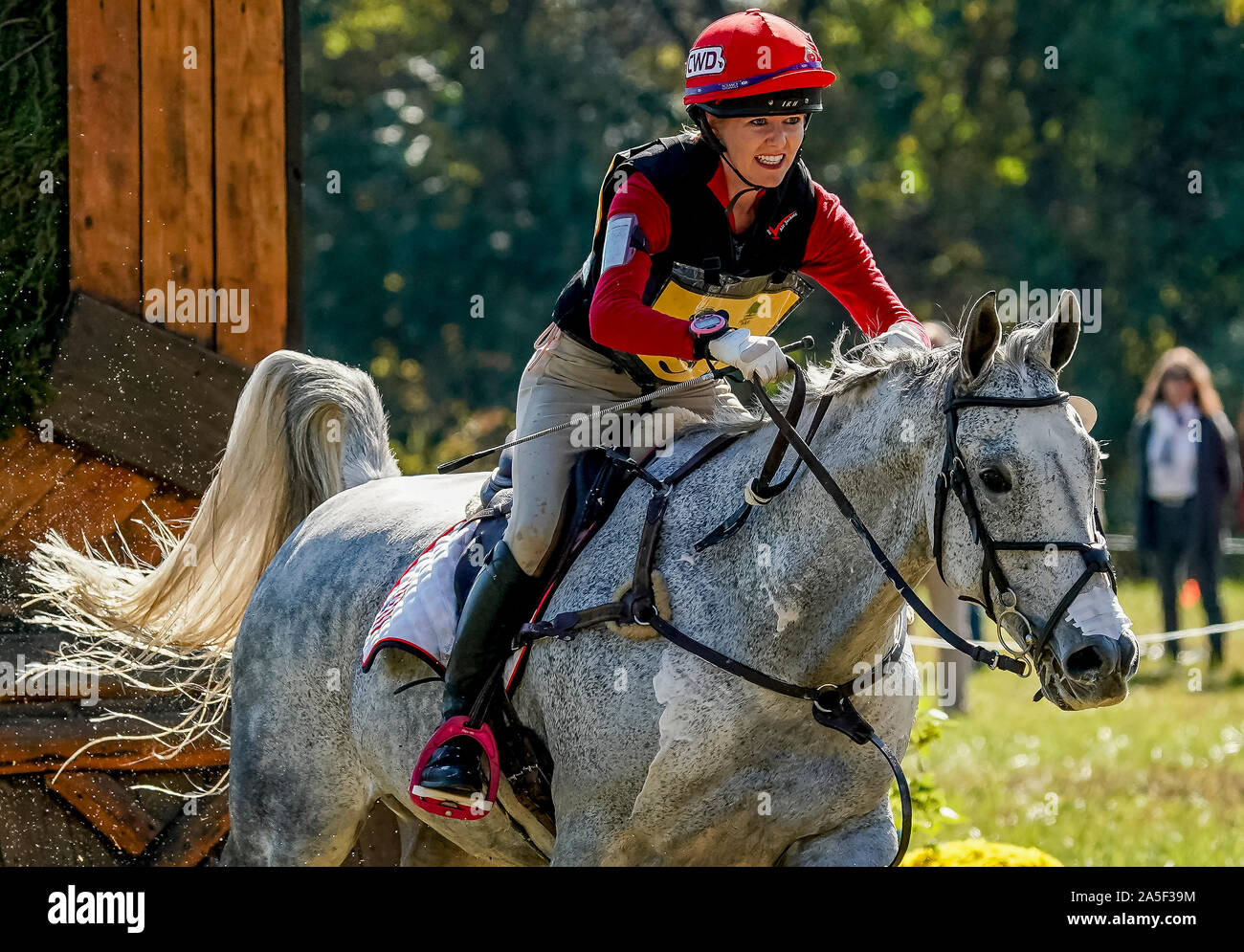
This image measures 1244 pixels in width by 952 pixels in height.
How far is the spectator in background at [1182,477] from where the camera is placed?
12953 millimetres

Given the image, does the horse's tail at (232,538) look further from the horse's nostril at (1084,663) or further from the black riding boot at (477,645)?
the horse's nostril at (1084,663)

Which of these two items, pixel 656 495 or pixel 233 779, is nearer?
pixel 656 495

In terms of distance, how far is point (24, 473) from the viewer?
21.0 ft

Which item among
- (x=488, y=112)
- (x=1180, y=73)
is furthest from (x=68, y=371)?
(x=1180, y=73)

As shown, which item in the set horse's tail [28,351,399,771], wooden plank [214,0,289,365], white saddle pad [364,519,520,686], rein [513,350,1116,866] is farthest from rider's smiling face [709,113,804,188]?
wooden plank [214,0,289,365]

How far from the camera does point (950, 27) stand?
26016 mm

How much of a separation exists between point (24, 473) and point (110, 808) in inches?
51.5

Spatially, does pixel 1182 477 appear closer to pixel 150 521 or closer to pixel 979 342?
pixel 150 521

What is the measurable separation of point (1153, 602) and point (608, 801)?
49.3ft

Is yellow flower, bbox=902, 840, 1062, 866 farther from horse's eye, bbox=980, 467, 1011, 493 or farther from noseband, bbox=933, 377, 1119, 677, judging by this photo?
horse's eye, bbox=980, 467, 1011, 493

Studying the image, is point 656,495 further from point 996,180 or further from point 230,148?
point 996,180

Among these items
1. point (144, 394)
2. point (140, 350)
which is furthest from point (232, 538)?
point (140, 350)

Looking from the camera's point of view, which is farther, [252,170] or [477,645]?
[252,170]

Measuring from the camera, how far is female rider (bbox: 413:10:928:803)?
420cm
